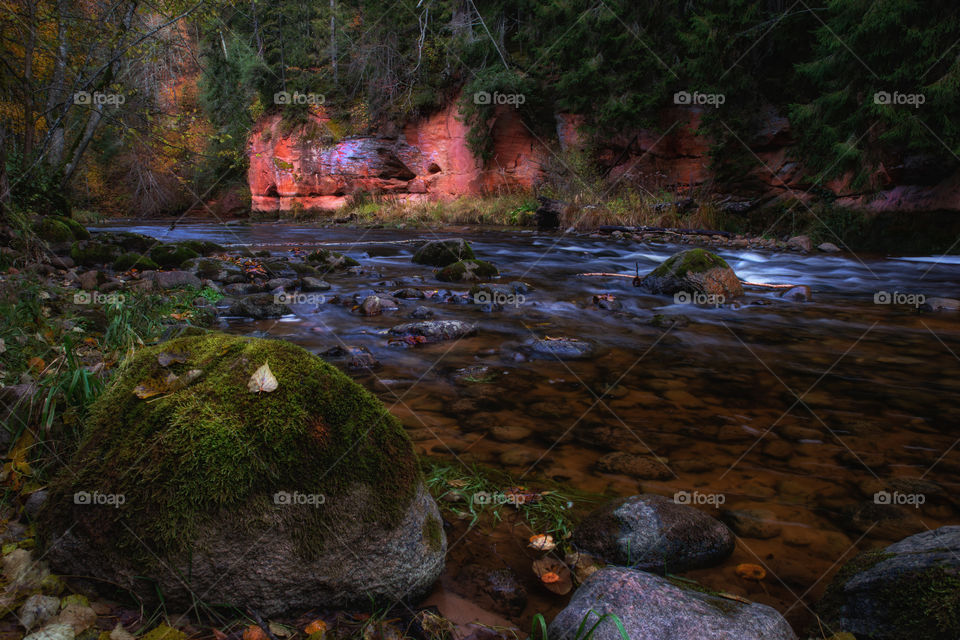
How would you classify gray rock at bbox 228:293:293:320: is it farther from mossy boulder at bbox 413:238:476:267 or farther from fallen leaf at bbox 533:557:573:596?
fallen leaf at bbox 533:557:573:596

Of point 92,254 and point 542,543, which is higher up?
point 92,254

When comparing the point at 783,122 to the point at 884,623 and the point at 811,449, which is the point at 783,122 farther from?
the point at 884,623

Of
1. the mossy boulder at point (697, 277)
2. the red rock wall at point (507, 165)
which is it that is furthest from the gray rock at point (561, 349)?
the red rock wall at point (507, 165)

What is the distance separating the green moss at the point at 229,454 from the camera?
1688 mm

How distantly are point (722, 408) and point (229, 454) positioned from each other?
10.8ft

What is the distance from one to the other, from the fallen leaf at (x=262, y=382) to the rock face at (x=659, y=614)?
1.25 meters

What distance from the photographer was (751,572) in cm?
220

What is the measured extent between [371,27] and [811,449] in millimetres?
27277

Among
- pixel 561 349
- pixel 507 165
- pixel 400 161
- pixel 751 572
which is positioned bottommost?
pixel 751 572

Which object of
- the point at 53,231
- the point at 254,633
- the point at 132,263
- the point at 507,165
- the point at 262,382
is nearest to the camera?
the point at 254,633

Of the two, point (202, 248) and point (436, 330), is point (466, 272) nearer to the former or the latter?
point (436, 330)

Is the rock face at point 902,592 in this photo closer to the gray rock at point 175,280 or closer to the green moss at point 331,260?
the gray rock at point 175,280

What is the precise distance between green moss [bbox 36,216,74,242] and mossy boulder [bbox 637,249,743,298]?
34.7 ft

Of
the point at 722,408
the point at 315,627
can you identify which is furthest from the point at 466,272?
the point at 315,627
